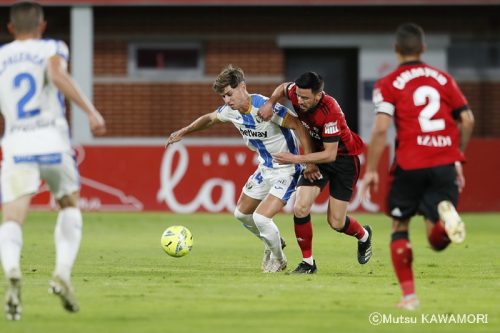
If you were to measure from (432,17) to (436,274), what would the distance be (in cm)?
1677

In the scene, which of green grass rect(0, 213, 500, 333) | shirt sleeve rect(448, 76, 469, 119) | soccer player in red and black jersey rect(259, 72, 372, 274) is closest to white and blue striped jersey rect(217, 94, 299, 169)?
soccer player in red and black jersey rect(259, 72, 372, 274)

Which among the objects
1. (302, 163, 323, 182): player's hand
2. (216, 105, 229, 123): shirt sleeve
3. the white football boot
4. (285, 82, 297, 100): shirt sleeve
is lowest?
the white football boot

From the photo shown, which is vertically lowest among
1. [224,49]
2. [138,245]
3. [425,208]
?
[138,245]

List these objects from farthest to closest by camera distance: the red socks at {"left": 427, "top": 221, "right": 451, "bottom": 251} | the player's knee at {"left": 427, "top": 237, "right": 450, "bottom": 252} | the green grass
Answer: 1. the player's knee at {"left": 427, "top": 237, "right": 450, "bottom": 252}
2. the red socks at {"left": 427, "top": 221, "right": 451, "bottom": 251}
3. the green grass

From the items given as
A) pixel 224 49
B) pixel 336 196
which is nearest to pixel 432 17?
pixel 224 49

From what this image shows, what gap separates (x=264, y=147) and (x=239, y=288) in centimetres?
226

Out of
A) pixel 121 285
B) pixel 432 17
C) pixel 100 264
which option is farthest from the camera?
pixel 432 17

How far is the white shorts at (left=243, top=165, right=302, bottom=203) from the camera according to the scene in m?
12.1

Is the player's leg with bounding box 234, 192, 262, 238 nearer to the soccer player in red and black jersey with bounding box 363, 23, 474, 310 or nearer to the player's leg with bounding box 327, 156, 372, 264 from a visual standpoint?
the player's leg with bounding box 327, 156, 372, 264

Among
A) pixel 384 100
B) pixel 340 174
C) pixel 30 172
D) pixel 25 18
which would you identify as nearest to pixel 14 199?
pixel 30 172

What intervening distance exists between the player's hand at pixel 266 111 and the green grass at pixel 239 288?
151cm

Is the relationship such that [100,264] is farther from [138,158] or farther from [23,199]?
[138,158]

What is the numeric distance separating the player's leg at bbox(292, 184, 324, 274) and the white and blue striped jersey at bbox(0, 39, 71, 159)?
154 inches

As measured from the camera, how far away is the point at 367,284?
10789 millimetres
